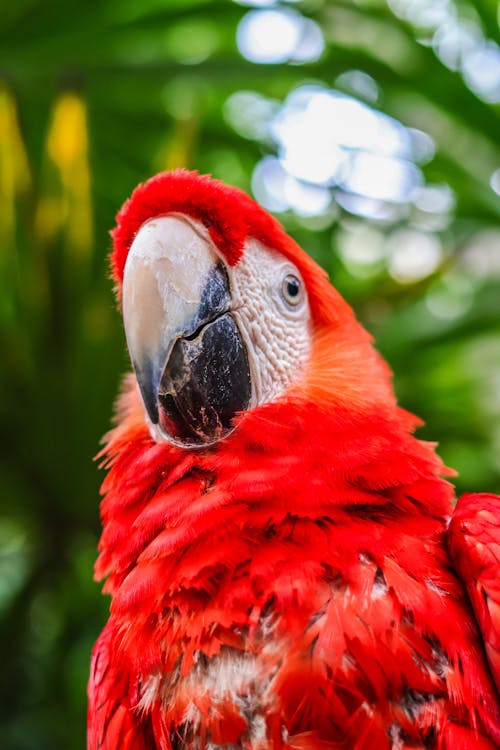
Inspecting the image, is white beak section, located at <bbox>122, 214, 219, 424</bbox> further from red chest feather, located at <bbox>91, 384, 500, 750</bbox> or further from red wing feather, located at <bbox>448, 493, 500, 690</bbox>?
red wing feather, located at <bbox>448, 493, 500, 690</bbox>

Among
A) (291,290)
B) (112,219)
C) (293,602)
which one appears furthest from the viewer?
(112,219)

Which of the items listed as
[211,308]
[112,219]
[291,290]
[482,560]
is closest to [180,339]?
[211,308]

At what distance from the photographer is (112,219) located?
1562 millimetres

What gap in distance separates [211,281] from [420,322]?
87 centimetres

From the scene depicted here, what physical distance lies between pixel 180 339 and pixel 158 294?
5 centimetres

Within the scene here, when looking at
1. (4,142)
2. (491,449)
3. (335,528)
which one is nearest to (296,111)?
(4,142)

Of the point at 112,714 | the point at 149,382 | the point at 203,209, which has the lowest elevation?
the point at 112,714

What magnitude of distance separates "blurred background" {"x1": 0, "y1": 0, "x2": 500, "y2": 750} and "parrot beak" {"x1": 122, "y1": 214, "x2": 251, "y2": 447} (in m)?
0.66

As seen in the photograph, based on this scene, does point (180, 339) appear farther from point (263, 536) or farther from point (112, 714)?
point (112, 714)

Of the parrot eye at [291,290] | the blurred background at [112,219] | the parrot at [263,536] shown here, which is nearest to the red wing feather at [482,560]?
the parrot at [263,536]

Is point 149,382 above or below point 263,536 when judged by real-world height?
above

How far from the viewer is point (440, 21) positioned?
61.1 inches

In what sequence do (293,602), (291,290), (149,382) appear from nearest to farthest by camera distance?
(293,602) → (149,382) → (291,290)

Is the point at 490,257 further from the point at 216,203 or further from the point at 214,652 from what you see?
the point at 214,652
